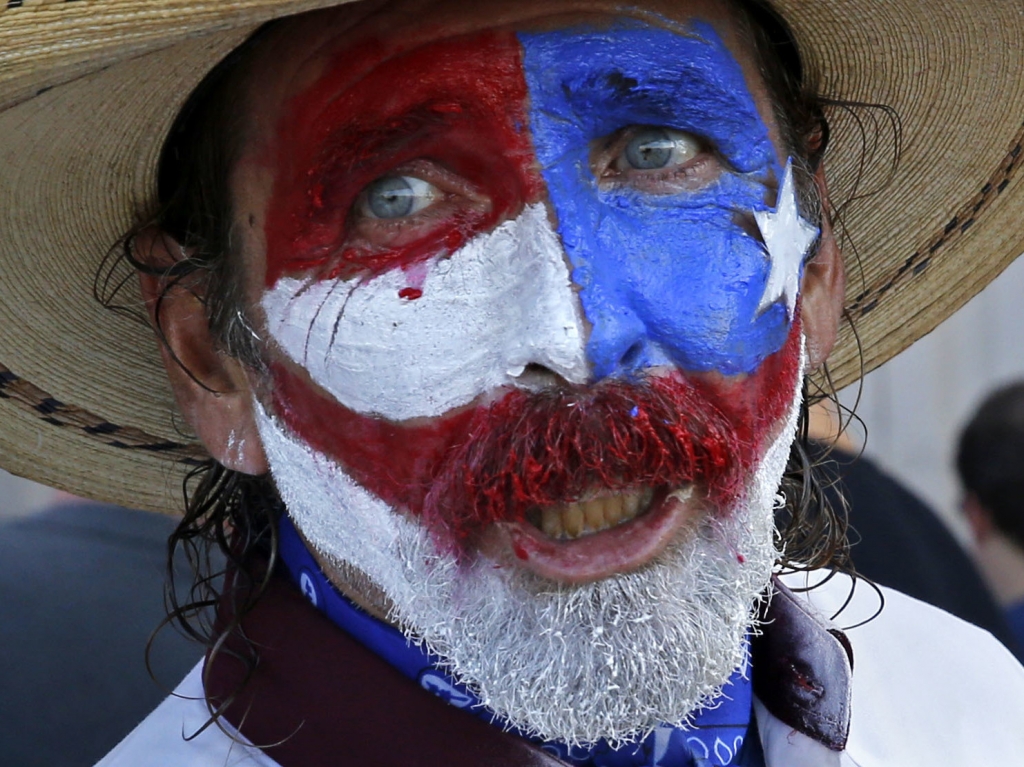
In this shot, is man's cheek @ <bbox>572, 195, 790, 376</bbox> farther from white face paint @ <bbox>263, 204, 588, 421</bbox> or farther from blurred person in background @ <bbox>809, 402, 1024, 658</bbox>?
blurred person in background @ <bbox>809, 402, 1024, 658</bbox>

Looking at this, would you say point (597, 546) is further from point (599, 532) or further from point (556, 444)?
point (556, 444)

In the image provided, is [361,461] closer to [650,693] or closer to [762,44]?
[650,693]

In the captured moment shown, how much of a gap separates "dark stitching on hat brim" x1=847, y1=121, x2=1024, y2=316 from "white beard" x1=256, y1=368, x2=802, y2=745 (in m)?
0.71

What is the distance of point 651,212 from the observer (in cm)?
177

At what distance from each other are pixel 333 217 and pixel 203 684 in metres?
0.75

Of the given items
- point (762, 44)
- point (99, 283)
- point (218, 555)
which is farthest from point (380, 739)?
point (218, 555)

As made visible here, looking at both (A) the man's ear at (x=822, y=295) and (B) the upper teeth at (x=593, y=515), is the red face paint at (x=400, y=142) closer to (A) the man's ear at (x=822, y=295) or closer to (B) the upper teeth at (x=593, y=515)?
(B) the upper teeth at (x=593, y=515)

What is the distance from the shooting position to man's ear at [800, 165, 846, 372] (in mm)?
2121

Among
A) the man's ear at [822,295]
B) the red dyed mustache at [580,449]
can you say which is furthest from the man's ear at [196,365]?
the man's ear at [822,295]

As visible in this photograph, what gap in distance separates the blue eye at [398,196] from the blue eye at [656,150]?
253mm

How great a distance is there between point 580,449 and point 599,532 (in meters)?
0.16

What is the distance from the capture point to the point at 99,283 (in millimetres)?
2186

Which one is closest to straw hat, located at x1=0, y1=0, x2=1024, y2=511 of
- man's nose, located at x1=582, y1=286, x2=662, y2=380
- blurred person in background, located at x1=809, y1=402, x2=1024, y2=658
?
man's nose, located at x1=582, y1=286, x2=662, y2=380

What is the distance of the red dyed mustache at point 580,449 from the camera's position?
1637 millimetres
